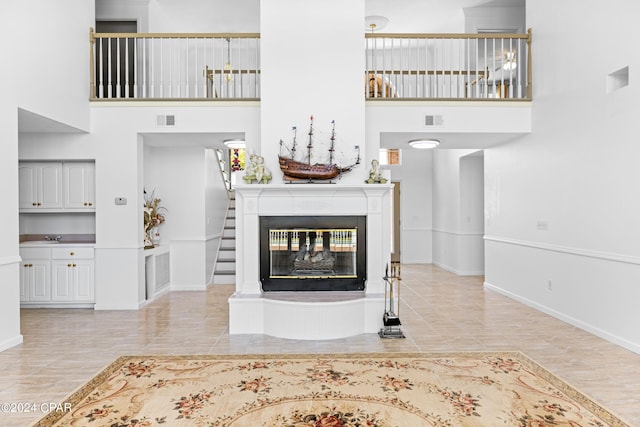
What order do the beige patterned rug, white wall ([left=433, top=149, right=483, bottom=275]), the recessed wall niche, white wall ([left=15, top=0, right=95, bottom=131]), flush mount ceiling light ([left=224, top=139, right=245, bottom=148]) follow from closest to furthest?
the beige patterned rug → the recessed wall niche → white wall ([left=15, top=0, right=95, bottom=131]) → flush mount ceiling light ([left=224, top=139, right=245, bottom=148]) → white wall ([left=433, top=149, right=483, bottom=275])

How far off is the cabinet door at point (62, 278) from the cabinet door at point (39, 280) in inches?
2.6

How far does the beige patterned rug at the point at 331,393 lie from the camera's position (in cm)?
267

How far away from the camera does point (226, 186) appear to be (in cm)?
873

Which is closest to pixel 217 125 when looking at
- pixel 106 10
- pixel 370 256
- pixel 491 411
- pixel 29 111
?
pixel 29 111

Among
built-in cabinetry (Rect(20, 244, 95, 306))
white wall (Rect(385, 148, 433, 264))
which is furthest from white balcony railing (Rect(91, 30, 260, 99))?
white wall (Rect(385, 148, 433, 264))

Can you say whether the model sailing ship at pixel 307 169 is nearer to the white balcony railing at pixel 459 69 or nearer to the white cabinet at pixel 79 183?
the white balcony railing at pixel 459 69

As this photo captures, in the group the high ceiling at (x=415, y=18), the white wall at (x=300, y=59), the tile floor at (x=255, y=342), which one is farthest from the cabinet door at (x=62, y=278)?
the white wall at (x=300, y=59)

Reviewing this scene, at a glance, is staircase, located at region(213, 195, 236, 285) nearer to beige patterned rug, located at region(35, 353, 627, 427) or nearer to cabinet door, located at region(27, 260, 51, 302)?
cabinet door, located at region(27, 260, 51, 302)

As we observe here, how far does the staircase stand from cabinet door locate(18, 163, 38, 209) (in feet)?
10.0

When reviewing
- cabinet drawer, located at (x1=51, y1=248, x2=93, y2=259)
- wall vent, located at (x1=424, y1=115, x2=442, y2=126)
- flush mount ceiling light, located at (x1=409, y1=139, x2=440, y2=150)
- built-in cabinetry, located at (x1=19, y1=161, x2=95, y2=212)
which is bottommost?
cabinet drawer, located at (x1=51, y1=248, x2=93, y2=259)

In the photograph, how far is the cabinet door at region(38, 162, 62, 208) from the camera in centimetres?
590

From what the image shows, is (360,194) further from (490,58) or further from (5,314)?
(490,58)

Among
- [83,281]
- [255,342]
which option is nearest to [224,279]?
[83,281]

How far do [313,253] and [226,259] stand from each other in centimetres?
334
